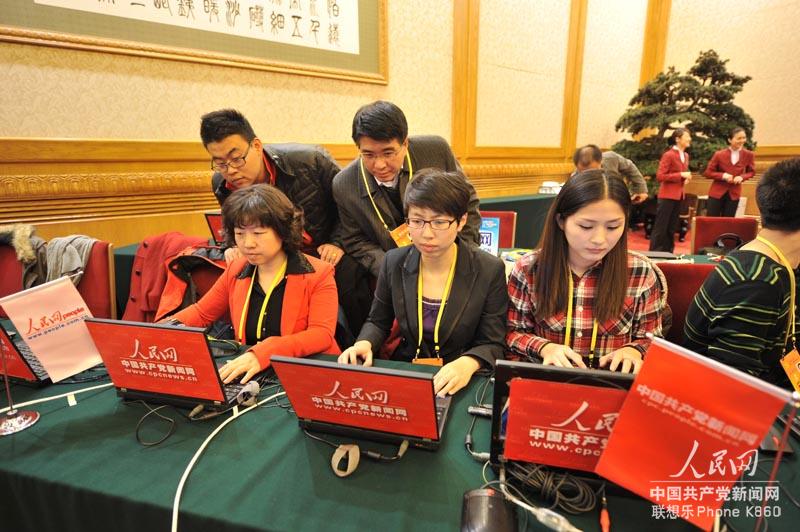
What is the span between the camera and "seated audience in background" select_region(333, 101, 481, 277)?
5.48 ft

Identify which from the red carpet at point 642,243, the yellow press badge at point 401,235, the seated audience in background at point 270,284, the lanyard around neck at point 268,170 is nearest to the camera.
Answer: the seated audience in background at point 270,284

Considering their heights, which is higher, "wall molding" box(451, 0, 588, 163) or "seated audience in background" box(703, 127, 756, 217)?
"wall molding" box(451, 0, 588, 163)

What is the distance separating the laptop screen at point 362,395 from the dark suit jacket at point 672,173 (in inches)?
209

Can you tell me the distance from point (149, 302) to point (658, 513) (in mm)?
2029

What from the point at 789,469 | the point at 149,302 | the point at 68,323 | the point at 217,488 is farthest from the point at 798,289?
the point at 149,302

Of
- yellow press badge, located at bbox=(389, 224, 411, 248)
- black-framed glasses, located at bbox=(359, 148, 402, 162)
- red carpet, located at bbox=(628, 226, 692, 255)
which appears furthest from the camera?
red carpet, located at bbox=(628, 226, 692, 255)

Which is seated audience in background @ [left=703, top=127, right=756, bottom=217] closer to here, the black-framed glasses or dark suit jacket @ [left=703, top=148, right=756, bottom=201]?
dark suit jacket @ [left=703, top=148, right=756, bottom=201]

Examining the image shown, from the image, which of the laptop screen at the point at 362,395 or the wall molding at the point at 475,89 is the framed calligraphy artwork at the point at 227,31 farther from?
the laptop screen at the point at 362,395

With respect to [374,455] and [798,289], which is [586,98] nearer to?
[798,289]

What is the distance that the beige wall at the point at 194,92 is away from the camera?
2463 millimetres

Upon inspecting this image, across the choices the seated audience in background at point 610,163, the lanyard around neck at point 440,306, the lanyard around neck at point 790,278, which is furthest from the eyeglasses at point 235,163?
the seated audience in background at point 610,163

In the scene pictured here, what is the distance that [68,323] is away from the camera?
107cm

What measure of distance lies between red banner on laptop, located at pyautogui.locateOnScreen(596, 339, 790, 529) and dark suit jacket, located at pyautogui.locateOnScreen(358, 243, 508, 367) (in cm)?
58

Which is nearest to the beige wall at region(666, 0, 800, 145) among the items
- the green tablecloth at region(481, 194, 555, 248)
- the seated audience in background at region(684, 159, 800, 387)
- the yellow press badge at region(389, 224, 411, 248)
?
the green tablecloth at region(481, 194, 555, 248)
